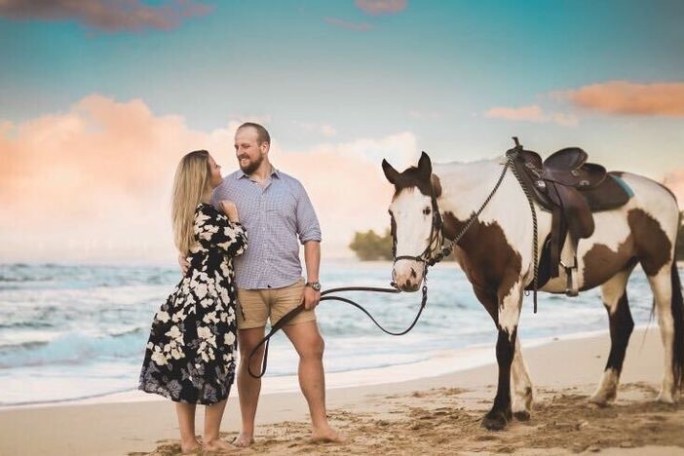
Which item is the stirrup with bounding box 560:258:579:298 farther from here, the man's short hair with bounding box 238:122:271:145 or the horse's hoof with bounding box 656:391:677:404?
the man's short hair with bounding box 238:122:271:145

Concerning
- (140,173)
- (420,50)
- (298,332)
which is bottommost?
(298,332)

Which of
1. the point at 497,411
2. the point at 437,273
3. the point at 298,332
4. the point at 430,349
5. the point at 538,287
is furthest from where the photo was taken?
the point at 437,273

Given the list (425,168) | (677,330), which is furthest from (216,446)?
(677,330)

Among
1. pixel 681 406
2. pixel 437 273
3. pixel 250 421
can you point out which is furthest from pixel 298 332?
pixel 437 273

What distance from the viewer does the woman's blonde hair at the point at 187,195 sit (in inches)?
156

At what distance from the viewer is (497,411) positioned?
14.8 feet

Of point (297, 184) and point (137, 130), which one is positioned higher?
point (137, 130)

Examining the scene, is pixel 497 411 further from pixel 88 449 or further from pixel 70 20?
pixel 70 20

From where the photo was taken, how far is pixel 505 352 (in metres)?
4.48

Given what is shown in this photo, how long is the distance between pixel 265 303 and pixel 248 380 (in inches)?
17.0

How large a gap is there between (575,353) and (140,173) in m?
16.1

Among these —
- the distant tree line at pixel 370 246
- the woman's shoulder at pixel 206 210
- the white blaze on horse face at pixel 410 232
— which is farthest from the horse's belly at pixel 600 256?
the distant tree line at pixel 370 246

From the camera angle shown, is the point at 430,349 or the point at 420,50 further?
the point at 420,50

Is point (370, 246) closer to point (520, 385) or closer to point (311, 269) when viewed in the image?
point (520, 385)
